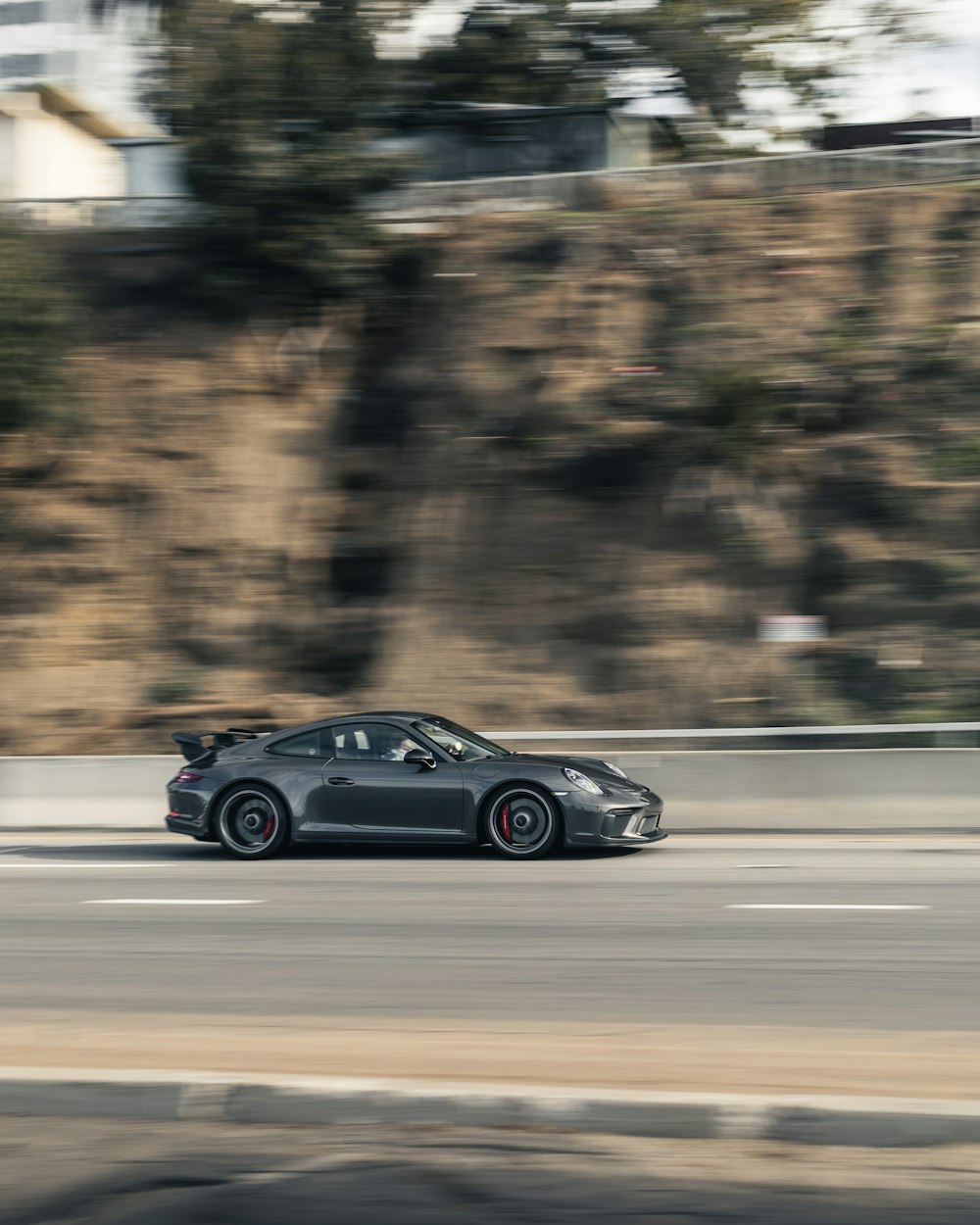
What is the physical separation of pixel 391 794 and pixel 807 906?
3.89m

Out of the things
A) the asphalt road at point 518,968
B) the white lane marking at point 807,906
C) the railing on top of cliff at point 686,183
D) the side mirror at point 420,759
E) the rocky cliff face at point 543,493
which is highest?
the railing on top of cliff at point 686,183

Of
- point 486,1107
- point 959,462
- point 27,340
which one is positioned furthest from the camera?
point 27,340

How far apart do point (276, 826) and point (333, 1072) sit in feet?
22.7

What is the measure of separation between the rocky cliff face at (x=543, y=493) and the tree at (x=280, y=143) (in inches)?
37.7

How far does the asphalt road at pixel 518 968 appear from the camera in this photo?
17.8ft

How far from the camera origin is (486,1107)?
4.29 metres

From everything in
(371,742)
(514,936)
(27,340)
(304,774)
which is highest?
(27,340)

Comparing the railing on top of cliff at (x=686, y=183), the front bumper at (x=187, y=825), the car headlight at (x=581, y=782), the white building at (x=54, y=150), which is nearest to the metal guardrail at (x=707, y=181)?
the railing on top of cliff at (x=686, y=183)

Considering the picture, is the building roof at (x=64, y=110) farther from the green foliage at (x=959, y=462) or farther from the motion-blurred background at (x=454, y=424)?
the green foliage at (x=959, y=462)

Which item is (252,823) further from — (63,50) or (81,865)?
(63,50)

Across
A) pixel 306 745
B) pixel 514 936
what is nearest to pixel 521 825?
pixel 306 745

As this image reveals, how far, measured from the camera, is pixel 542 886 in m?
10.1

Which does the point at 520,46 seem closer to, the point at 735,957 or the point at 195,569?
the point at 195,569

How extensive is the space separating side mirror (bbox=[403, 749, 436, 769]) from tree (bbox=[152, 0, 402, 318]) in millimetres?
13859
